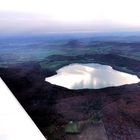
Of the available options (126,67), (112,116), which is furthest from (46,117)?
(126,67)

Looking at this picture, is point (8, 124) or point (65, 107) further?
point (65, 107)

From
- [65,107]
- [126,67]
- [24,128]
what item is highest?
[24,128]

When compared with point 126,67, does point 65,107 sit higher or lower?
higher

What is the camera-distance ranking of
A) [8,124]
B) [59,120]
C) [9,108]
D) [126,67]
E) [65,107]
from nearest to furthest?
[8,124], [9,108], [59,120], [65,107], [126,67]

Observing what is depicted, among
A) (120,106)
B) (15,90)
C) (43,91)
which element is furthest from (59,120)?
(15,90)

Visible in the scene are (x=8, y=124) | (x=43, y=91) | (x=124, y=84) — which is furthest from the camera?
(x=124, y=84)

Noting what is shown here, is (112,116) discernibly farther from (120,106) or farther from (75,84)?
(75,84)
